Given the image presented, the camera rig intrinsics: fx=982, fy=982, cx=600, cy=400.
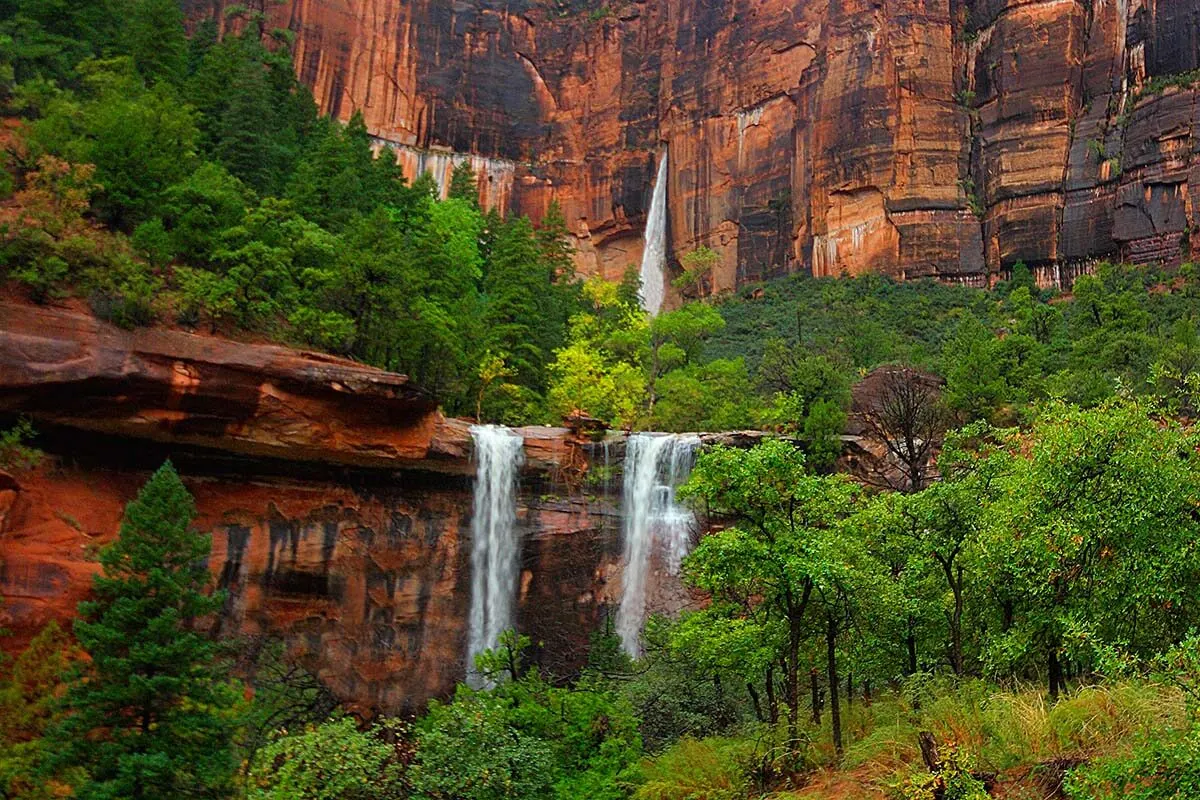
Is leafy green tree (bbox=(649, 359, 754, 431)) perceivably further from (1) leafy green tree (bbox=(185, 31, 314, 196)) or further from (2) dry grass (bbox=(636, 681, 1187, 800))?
(2) dry grass (bbox=(636, 681, 1187, 800))

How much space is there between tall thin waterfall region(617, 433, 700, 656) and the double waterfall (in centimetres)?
3

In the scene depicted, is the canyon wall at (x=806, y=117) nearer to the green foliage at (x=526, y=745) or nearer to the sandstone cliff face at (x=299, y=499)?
the sandstone cliff face at (x=299, y=499)

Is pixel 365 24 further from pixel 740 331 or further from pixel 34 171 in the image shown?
pixel 34 171

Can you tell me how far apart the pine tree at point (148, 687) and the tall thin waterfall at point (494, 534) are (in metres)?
12.8

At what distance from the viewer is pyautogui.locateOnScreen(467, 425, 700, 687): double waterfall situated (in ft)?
94.3

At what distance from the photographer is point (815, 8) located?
65688mm

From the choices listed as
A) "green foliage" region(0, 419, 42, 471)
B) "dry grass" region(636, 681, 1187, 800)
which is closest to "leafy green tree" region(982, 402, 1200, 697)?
"dry grass" region(636, 681, 1187, 800)

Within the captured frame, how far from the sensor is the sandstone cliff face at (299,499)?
21.7 m

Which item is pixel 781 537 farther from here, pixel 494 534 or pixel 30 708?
pixel 494 534

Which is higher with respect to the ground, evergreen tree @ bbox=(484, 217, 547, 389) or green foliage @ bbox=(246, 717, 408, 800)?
evergreen tree @ bbox=(484, 217, 547, 389)

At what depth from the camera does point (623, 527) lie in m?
30.6

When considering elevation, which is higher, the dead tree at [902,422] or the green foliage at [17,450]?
the dead tree at [902,422]

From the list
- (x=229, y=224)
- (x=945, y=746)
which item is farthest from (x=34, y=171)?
(x=945, y=746)

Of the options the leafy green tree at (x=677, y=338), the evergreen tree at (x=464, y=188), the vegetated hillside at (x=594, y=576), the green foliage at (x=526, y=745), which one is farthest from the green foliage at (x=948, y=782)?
the evergreen tree at (x=464, y=188)
